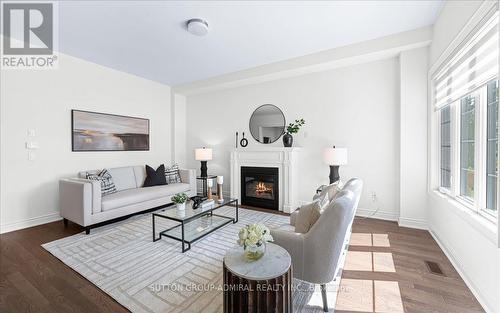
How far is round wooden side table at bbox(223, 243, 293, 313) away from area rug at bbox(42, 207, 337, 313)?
0.47 m

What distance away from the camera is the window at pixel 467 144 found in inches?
82.5

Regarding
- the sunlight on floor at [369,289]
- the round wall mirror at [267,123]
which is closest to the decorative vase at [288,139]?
the round wall mirror at [267,123]

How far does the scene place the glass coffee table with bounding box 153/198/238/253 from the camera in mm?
2553

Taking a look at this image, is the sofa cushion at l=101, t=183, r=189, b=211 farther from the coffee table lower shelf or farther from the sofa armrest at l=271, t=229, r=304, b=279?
the sofa armrest at l=271, t=229, r=304, b=279

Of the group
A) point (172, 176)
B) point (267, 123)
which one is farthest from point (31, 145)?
point (267, 123)

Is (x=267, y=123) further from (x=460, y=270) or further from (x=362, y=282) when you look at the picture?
(x=460, y=270)

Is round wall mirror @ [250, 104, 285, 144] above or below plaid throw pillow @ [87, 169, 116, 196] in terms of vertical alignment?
above

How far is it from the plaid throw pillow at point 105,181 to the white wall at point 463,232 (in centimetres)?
449

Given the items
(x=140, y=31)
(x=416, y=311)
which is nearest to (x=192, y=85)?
(x=140, y=31)

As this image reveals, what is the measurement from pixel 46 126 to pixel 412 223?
→ 5.87 m

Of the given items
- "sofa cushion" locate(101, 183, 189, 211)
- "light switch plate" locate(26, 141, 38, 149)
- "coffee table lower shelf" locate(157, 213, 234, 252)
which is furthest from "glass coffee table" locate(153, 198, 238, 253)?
"light switch plate" locate(26, 141, 38, 149)

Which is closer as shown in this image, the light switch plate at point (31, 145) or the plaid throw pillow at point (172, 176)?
the light switch plate at point (31, 145)

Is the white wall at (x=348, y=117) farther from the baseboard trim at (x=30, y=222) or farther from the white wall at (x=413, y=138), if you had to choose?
the baseboard trim at (x=30, y=222)

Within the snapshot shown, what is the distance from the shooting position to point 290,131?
159 inches
